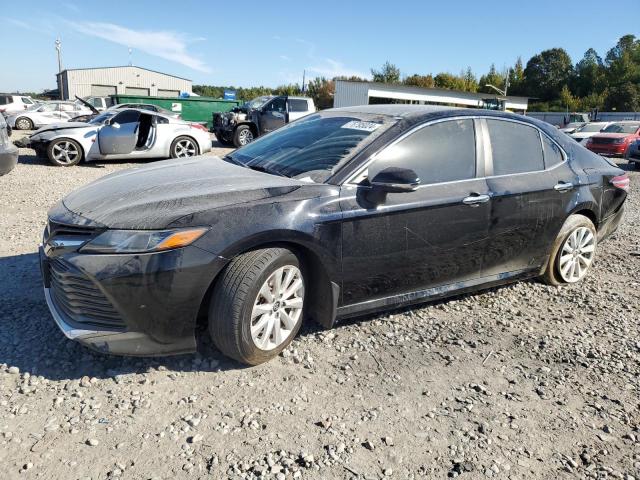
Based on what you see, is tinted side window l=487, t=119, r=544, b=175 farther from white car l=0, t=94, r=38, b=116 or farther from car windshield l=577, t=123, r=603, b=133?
white car l=0, t=94, r=38, b=116

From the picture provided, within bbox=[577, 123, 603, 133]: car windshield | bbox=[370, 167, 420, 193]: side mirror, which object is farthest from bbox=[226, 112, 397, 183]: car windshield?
bbox=[577, 123, 603, 133]: car windshield

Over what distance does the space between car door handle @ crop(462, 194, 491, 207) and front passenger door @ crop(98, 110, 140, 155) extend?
30.0 ft

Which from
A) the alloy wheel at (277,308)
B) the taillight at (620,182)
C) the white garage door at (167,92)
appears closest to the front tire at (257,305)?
the alloy wheel at (277,308)

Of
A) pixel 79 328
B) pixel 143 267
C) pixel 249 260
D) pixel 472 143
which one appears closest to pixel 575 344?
pixel 472 143

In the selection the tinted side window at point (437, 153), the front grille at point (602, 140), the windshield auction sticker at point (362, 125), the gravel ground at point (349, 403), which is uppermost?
the front grille at point (602, 140)

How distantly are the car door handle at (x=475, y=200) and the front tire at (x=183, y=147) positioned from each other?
359 inches

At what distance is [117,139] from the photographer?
34.8ft

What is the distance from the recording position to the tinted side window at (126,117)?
10.9 meters

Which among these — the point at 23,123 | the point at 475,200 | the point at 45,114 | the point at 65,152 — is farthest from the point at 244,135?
the point at 475,200

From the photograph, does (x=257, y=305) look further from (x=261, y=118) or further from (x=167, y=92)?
(x=167, y=92)

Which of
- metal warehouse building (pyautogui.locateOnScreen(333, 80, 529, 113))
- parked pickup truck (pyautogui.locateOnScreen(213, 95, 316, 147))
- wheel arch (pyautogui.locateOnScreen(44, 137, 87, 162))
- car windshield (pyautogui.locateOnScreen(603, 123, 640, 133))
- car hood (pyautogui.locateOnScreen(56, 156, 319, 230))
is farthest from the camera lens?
metal warehouse building (pyautogui.locateOnScreen(333, 80, 529, 113))

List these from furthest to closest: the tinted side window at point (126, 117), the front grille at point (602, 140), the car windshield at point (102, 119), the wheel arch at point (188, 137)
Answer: the front grille at point (602, 140) < the wheel arch at point (188, 137) < the car windshield at point (102, 119) < the tinted side window at point (126, 117)

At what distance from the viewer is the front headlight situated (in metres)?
2.52

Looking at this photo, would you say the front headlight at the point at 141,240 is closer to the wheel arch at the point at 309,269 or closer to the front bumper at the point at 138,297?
the front bumper at the point at 138,297
